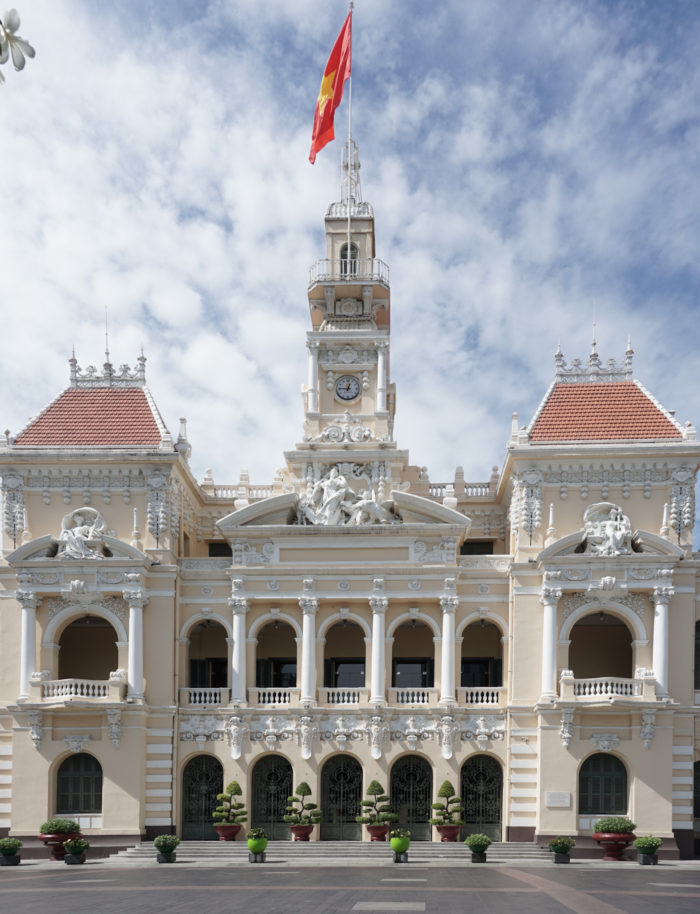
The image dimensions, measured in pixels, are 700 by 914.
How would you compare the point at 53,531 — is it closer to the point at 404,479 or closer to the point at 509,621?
the point at 404,479

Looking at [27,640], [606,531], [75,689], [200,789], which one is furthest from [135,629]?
[606,531]

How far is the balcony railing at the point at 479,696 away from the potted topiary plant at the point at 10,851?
1736cm

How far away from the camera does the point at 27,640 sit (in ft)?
129

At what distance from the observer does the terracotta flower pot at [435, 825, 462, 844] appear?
37562 millimetres

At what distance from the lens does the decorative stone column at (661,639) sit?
123ft

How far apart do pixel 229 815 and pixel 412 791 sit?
7.35 meters

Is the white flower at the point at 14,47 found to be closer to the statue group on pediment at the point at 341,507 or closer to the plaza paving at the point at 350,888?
the plaza paving at the point at 350,888

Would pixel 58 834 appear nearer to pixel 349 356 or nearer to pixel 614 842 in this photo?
pixel 614 842

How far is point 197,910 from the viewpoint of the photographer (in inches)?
822

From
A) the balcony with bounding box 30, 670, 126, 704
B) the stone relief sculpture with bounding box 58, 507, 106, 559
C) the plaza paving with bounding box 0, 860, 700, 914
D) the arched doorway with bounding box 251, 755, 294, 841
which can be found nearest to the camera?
the plaza paving with bounding box 0, 860, 700, 914

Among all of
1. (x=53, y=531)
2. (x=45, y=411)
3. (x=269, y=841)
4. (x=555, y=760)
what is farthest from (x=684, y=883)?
(x=45, y=411)

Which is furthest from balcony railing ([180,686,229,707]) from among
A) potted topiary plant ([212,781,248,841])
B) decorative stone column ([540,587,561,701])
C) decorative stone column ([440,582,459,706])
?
decorative stone column ([540,587,561,701])

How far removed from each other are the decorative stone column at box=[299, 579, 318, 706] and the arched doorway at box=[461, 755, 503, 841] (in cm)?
701

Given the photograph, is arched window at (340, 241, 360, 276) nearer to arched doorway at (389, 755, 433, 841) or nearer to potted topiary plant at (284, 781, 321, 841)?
arched doorway at (389, 755, 433, 841)
